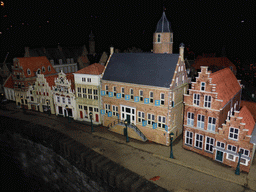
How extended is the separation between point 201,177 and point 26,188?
2693cm

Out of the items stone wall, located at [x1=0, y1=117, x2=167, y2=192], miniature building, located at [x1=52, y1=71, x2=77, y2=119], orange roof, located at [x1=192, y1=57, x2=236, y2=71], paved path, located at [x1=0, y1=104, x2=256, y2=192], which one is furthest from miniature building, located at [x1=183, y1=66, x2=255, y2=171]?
orange roof, located at [x1=192, y1=57, x2=236, y2=71]

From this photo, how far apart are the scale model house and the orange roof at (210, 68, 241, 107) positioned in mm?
5164

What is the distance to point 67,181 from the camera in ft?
83.9

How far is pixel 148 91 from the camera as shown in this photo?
2828cm

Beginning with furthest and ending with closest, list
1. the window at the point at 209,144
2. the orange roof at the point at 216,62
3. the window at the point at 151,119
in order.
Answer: the orange roof at the point at 216,62 → the window at the point at 151,119 → the window at the point at 209,144

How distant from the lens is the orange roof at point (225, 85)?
79.8ft

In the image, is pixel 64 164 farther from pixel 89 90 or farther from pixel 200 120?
pixel 200 120

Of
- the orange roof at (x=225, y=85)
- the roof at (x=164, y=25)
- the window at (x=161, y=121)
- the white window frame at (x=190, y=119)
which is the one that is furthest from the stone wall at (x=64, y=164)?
the roof at (x=164, y=25)

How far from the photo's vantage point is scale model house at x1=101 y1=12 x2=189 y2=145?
1077 inches

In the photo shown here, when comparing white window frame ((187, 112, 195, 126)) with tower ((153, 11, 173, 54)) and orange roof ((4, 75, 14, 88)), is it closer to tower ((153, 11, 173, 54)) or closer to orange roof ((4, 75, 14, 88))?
tower ((153, 11, 173, 54))

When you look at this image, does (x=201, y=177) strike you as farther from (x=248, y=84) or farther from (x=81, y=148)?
(x=248, y=84)

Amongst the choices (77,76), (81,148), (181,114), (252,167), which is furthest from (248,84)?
(81,148)

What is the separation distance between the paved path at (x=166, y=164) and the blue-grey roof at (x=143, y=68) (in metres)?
9.34

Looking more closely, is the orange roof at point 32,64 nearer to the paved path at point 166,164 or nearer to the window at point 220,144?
the paved path at point 166,164
